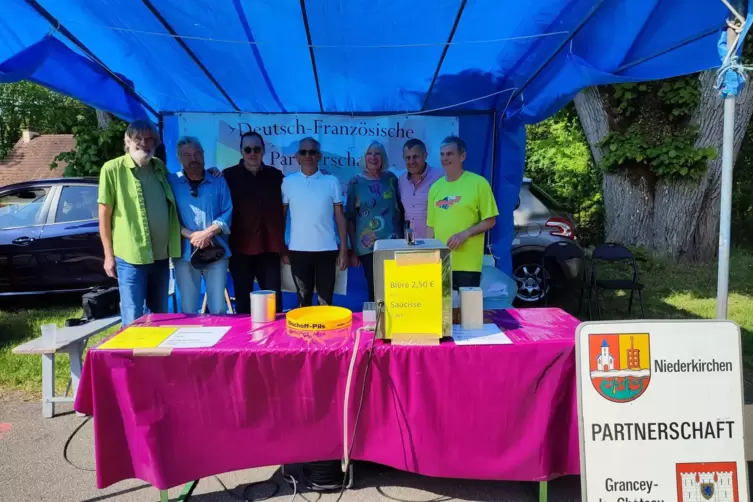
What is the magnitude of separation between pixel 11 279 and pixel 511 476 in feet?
18.6

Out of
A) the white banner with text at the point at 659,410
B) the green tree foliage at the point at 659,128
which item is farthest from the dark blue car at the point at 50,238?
the green tree foliage at the point at 659,128

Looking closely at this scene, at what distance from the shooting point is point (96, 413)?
2.19 metres

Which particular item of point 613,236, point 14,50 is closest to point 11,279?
point 14,50

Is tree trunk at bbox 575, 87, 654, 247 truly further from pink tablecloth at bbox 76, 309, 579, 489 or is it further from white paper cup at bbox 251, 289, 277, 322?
white paper cup at bbox 251, 289, 277, 322

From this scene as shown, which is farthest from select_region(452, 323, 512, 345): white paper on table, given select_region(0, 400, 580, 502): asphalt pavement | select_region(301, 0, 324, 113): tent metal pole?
select_region(301, 0, 324, 113): tent metal pole

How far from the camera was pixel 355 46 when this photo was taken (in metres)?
3.10

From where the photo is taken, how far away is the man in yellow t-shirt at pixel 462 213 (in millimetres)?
3441

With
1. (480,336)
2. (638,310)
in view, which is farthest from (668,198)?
(480,336)

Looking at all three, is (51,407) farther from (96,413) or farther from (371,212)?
(371,212)

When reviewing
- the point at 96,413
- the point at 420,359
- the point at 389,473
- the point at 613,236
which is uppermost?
the point at 613,236

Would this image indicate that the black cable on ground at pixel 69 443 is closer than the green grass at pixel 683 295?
Yes

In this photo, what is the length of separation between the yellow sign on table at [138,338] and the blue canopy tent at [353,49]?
1.48m

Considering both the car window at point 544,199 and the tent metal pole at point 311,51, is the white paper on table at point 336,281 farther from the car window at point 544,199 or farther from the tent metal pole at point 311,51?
the car window at point 544,199

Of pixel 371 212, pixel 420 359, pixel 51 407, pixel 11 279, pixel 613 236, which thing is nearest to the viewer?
pixel 420 359
